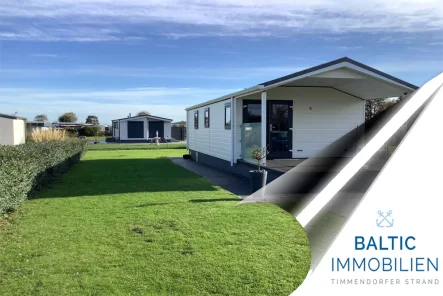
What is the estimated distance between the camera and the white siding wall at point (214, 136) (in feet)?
41.7

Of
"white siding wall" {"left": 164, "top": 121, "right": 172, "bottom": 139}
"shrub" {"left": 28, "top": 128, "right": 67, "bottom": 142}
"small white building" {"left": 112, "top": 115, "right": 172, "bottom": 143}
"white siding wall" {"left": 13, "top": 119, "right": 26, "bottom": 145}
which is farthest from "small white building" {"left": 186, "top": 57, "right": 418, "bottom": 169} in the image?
"white siding wall" {"left": 164, "top": 121, "right": 172, "bottom": 139}

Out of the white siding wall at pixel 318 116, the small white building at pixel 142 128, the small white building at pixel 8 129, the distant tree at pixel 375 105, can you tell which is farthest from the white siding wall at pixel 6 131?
the distant tree at pixel 375 105

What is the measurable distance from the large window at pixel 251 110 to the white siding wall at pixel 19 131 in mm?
22163

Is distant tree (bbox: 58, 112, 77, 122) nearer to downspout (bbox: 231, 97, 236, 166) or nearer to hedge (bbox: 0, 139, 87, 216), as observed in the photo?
hedge (bbox: 0, 139, 87, 216)

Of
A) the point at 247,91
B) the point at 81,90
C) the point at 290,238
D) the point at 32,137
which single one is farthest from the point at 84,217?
the point at 81,90

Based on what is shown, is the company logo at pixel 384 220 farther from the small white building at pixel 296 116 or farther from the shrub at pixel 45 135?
the shrub at pixel 45 135

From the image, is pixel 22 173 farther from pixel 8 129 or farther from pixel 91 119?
pixel 91 119

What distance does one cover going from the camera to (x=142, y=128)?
40438 millimetres

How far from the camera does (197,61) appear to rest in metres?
15.8

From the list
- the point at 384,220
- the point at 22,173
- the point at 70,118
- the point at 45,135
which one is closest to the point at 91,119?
the point at 70,118

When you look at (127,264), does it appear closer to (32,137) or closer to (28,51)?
(28,51)

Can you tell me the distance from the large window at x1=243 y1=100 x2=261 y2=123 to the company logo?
8.90 meters

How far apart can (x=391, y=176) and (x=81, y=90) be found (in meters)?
29.4

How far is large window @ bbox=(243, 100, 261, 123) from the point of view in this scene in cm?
1177
